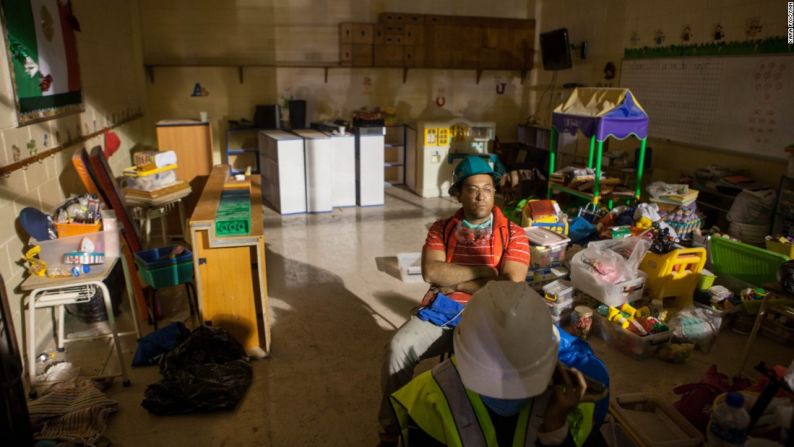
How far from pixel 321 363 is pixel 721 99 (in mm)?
4717

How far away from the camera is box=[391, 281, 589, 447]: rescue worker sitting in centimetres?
134

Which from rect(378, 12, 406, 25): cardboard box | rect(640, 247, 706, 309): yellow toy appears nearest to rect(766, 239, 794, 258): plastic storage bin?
rect(640, 247, 706, 309): yellow toy

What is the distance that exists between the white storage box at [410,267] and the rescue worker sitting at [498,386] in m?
2.70

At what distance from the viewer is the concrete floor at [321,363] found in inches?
99.4

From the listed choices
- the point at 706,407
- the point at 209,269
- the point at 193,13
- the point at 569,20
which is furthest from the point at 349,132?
the point at 706,407

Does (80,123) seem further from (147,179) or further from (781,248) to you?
(781,248)

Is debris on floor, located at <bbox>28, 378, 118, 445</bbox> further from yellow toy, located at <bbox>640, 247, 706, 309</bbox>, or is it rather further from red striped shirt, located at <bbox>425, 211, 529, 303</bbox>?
yellow toy, located at <bbox>640, 247, 706, 309</bbox>

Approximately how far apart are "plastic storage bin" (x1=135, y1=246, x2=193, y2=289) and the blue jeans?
1.60 metres

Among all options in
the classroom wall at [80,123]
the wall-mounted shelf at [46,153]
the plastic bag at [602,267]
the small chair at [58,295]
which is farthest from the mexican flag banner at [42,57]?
the plastic bag at [602,267]

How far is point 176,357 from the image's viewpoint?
280 cm

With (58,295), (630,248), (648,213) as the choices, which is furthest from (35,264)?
(648,213)

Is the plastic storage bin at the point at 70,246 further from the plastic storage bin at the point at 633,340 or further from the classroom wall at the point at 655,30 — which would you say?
the classroom wall at the point at 655,30

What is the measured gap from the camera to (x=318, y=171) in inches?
251

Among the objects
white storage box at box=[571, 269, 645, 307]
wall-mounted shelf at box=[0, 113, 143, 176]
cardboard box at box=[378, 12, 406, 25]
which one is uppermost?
cardboard box at box=[378, 12, 406, 25]
